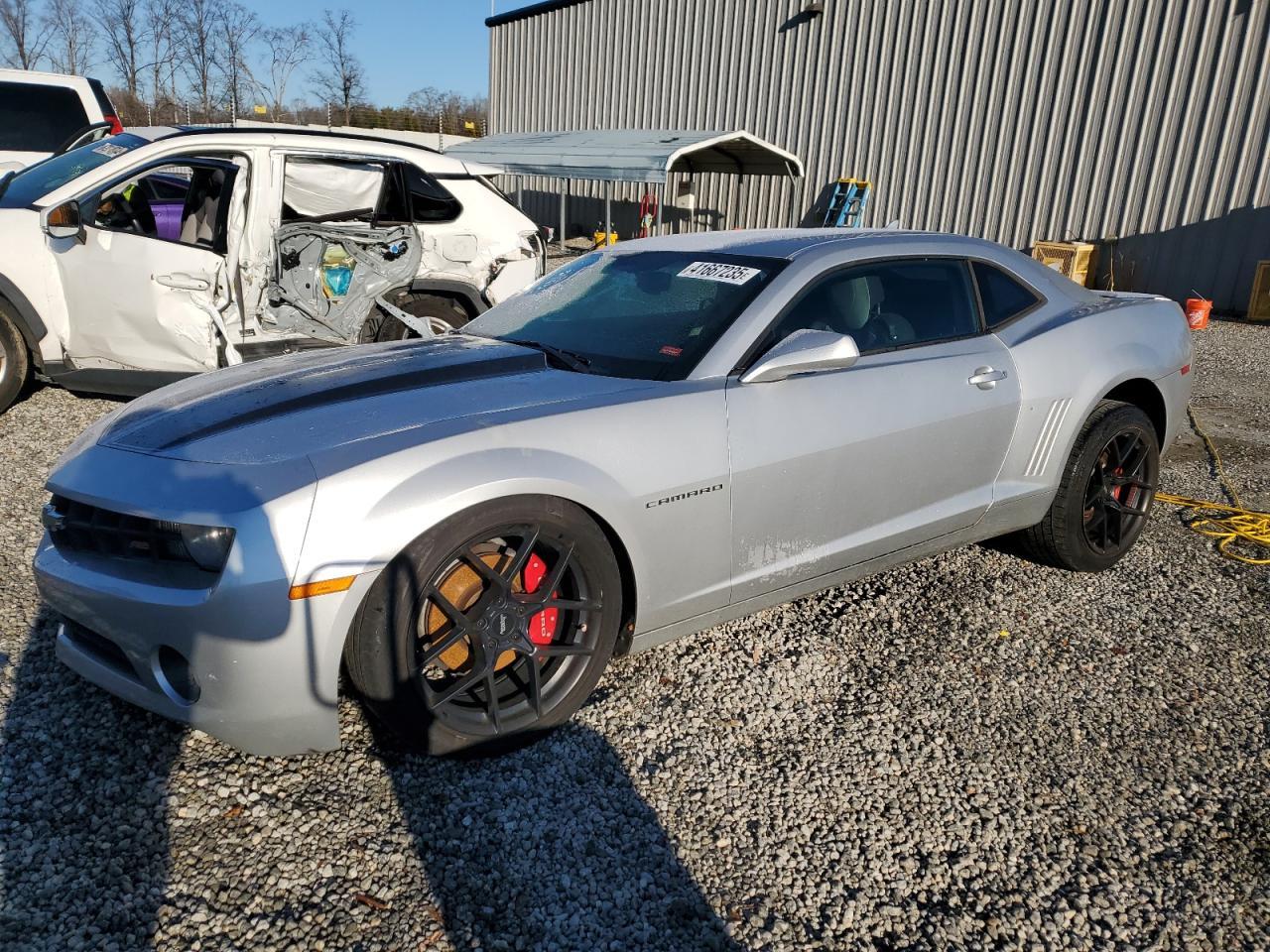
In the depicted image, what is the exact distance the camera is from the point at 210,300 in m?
5.88

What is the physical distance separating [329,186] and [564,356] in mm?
3862

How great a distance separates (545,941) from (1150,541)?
3.86m

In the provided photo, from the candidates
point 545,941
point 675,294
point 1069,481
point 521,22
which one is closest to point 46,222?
point 675,294

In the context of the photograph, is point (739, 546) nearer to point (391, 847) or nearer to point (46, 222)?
point (391, 847)

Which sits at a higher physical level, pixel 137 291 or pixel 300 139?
pixel 300 139

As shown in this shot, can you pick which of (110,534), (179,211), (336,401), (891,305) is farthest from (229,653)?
(179,211)

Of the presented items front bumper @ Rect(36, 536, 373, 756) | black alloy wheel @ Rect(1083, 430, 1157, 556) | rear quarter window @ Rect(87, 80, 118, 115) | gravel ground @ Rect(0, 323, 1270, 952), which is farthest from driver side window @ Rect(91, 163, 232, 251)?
black alloy wheel @ Rect(1083, 430, 1157, 556)

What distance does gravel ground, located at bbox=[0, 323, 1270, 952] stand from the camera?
86.8 inches

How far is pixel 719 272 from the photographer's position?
11.4 feet

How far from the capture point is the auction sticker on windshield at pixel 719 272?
3.38 m

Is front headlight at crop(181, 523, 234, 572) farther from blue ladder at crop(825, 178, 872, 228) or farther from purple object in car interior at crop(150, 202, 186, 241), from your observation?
blue ladder at crop(825, 178, 872, 228)

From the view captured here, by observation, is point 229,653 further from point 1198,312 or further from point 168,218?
point 1198,312

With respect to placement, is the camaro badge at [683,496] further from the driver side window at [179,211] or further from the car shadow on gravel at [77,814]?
→ the driver side window at [179,211]

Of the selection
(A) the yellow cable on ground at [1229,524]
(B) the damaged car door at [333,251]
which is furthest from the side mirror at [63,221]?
(A) the yellow cable on ground at [1229,524]
